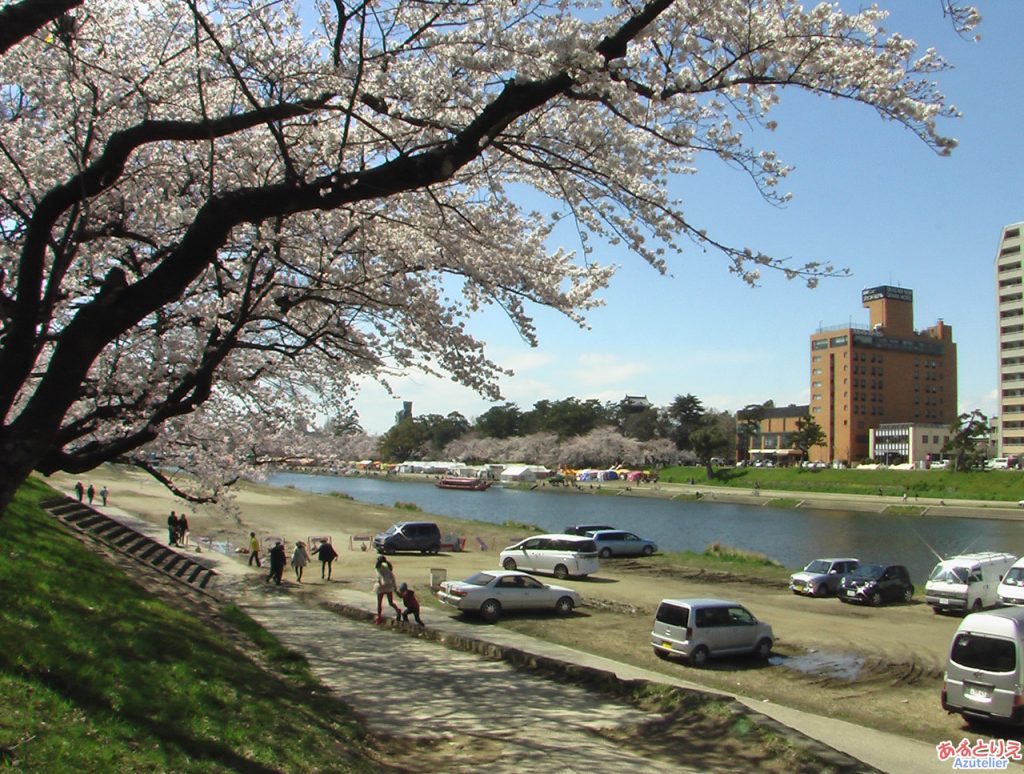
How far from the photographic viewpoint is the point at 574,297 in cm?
1096

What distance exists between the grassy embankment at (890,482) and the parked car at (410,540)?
60.5 m

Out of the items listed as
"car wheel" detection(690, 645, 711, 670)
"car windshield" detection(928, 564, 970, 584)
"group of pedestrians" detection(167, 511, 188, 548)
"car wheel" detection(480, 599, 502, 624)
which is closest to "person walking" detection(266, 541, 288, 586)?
"car wheel" detection(480, 599, 502, 624)

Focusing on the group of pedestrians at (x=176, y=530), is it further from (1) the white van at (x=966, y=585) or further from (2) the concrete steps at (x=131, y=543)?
(1) the white van at (x=966, y=585)

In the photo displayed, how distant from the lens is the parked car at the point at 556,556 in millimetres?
29562

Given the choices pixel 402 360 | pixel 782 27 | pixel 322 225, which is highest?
pixel 782 27

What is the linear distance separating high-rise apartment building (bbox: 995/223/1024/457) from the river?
42.6 metres

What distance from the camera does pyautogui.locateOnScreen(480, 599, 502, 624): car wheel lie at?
800 inches

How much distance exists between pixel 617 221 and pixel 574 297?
8.78 feet

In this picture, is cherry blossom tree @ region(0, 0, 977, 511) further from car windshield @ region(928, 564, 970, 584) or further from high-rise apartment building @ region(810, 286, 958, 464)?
high-rise apartment building @ region(810, 286, 958, 464)

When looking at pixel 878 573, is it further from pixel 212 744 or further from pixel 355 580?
pixel 212 744

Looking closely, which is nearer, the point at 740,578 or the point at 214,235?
the point at 214,235

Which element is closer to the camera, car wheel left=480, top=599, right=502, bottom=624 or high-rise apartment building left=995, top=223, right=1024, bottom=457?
car wheel left=480, top=599, right=502, bottom=624

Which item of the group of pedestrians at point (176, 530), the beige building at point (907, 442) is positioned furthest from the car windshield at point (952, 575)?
the beige building at point (907, 442)

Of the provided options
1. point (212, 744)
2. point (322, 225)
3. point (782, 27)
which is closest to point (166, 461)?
point (322, 225)
